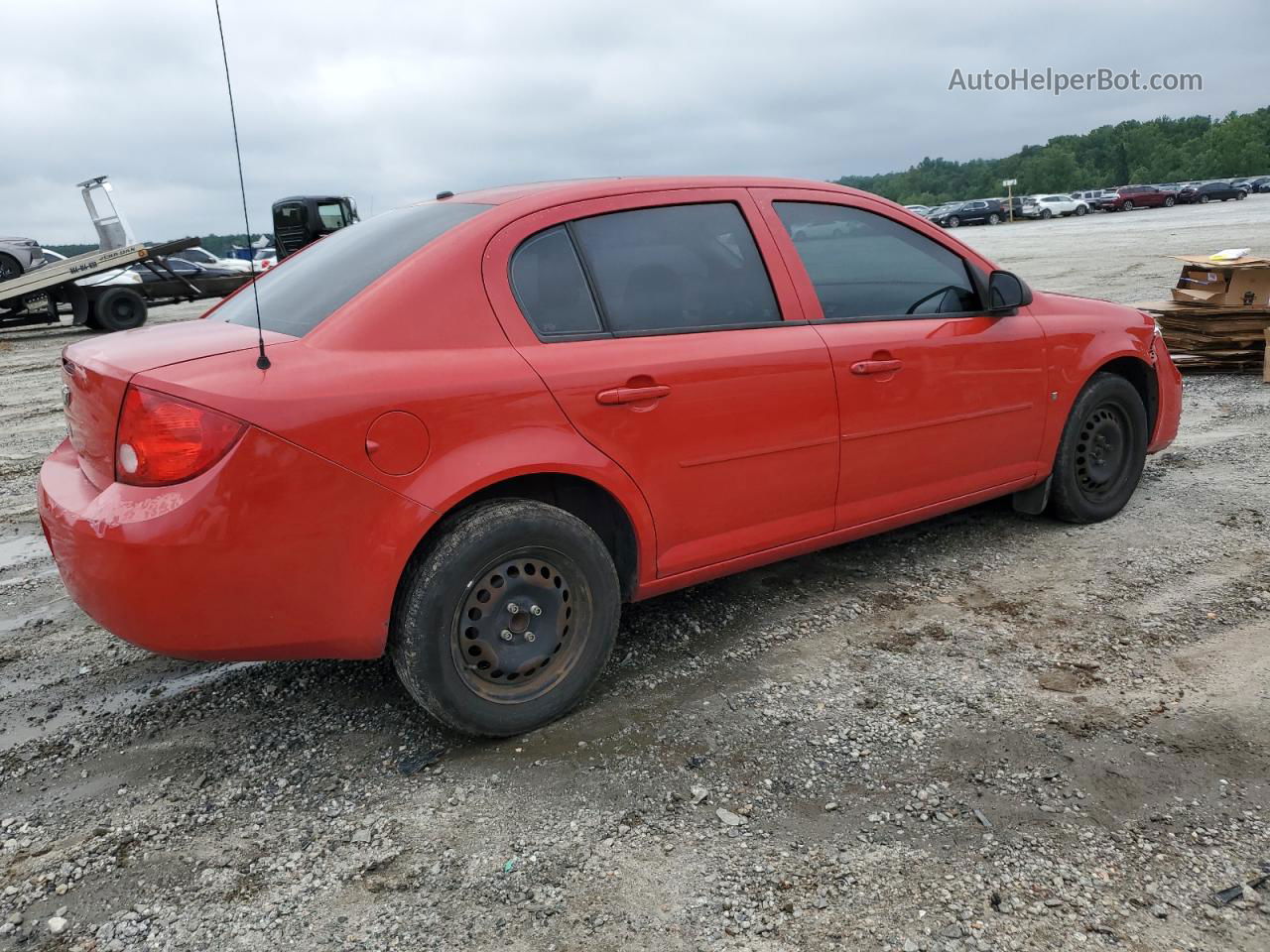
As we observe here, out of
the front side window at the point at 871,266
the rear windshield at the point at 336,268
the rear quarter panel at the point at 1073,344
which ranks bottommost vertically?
the rear quarter panel at the point at 1073,344

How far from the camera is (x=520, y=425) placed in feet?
9.27

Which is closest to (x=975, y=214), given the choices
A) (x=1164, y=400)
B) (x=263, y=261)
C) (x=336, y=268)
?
(x=263, y=261)

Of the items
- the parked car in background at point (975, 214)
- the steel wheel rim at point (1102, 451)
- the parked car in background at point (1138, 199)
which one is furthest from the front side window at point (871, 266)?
the parked car in background at point (1138, 199)

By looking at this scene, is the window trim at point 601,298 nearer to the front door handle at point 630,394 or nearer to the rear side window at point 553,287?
the rear side window at point 553,287

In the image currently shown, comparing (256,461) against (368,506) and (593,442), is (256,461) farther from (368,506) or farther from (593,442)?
(593,442)

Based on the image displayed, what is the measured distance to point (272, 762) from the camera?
2.90 m

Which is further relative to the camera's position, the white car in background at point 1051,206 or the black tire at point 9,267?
the white car in background at point 1051,206

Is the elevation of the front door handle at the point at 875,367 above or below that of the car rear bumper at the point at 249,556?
above

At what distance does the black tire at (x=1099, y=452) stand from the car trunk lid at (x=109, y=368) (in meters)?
3.47

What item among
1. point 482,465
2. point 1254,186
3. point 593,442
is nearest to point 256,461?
point 482,465

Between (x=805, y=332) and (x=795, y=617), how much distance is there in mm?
1091

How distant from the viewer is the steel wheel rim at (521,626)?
284 cm

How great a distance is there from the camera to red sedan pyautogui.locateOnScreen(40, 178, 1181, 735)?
2541 millimetres

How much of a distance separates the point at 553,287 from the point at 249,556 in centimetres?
120
